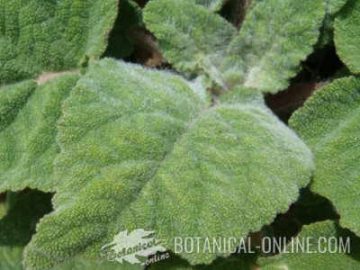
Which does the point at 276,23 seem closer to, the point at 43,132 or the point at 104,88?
the point at 104,88

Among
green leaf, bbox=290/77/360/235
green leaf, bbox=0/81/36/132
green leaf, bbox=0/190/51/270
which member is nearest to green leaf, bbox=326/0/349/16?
green leaf, bbox=290/77/360/235

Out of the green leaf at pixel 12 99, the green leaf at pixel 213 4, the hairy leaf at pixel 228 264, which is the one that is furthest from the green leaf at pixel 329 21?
the green leaf at pixel 12 99

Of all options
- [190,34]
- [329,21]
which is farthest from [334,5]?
[190,34]

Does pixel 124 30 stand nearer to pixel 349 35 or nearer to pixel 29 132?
pixel 29 132

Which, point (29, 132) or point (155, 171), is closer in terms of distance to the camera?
point (155, 171)

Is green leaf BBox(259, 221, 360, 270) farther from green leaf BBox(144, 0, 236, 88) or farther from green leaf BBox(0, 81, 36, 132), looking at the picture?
green leaf BBox(0, 81, 36, 132)
